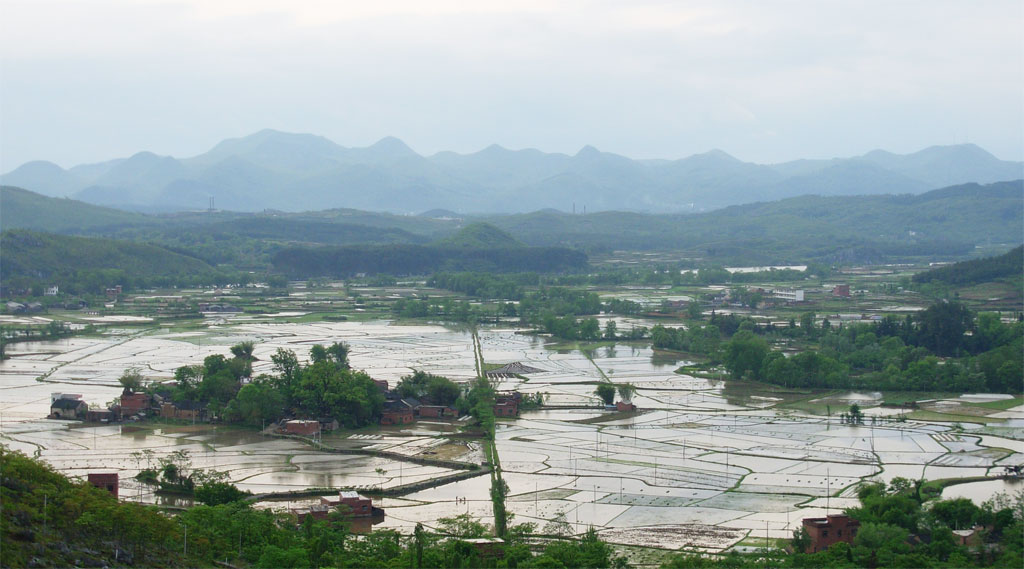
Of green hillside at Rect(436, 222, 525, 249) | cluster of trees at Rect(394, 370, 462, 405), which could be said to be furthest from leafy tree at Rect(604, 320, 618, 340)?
green hillside at Rect(436, 222, 525, 249)

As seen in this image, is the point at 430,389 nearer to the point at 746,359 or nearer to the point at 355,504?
the point at 355,504

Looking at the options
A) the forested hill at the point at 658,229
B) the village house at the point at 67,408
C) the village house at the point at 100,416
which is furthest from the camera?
the forested hill at the point at 658,229

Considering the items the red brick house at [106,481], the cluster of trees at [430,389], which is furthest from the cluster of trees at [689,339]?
the red brick house at [106,481]

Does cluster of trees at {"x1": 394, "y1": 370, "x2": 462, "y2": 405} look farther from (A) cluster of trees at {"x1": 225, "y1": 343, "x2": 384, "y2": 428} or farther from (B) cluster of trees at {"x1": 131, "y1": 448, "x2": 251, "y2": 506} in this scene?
(B) cluster of trees at {"x1": 131, "y1": 448, "x2": 251, "y2": 506}

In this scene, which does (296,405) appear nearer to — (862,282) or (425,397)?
(425,397)

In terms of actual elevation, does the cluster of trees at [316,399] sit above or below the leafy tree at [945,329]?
below

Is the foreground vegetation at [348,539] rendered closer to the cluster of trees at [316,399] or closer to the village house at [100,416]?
the cluster of trees at [316,399]

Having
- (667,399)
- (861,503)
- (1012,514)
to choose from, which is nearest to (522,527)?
(861,503)
